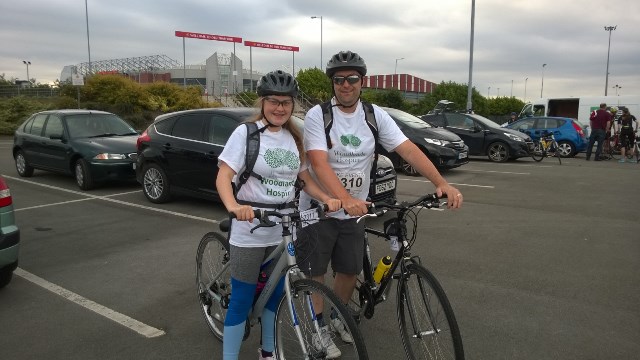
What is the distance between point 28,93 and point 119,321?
3686 cm

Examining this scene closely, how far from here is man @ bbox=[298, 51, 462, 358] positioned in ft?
9.24

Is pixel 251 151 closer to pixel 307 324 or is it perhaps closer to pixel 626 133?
pixel 307 324

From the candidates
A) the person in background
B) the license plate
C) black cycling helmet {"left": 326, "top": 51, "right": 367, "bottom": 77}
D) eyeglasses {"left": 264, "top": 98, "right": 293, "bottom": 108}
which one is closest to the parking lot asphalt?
the license plate

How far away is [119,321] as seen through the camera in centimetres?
370

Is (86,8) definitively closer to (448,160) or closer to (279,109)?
(448,160)

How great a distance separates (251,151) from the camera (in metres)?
2.53

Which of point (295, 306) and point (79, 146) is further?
point (79, 146)

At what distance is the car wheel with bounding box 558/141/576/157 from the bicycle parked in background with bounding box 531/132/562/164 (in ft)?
2.19

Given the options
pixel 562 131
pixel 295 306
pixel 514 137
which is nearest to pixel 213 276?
pixel 295 306

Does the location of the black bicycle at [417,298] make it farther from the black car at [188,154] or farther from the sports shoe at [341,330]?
the black car at [188,154]

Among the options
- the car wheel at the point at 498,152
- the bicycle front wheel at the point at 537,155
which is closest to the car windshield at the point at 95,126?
the car wheel at the point at 498,152

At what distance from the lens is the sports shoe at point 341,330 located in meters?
2.22

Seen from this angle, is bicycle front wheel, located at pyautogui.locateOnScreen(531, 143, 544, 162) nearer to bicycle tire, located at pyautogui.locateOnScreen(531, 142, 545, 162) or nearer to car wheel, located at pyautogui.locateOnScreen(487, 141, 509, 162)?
bicycle tire, located at pyautogui.locateOnScreen(531, 142, 545, 162)

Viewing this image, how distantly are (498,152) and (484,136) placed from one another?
2.07ft
